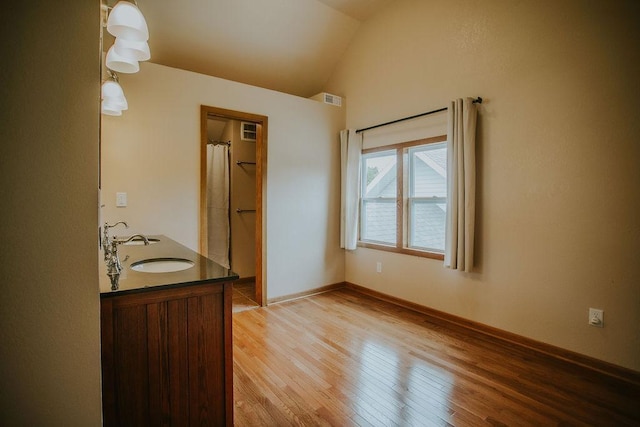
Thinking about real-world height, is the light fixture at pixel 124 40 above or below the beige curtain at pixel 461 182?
above

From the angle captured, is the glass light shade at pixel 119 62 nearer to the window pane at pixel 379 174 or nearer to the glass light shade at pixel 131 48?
the glass light shade at pixel 131 48

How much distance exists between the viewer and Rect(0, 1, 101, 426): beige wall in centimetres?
91

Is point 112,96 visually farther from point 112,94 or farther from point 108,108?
point 108,108

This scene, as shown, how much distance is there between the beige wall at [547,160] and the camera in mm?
2135

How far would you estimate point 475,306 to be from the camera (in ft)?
9.62

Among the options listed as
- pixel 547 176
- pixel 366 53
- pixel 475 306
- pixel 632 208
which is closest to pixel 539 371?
pixel 475 306

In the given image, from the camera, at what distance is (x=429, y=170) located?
3.36m

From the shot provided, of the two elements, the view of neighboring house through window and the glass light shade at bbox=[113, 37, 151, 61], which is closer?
the glass light shade at bbox=[113, 37, 151, 61]

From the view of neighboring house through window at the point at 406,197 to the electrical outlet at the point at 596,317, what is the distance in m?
1.24

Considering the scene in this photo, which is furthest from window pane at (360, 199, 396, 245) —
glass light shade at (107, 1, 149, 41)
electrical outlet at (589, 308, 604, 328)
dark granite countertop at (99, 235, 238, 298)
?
glass light shade at (107, 1, 149, 41)

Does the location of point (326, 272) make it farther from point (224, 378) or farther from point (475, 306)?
point (224, 378)

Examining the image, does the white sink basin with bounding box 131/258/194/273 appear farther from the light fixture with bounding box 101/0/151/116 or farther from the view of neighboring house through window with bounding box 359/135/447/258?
the view of neighboring house through window with bounding box 359/135/447/258

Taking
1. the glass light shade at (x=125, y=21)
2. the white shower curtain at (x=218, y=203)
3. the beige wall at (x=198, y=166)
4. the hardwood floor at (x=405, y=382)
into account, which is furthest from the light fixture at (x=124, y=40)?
the white shower curtain at (x=218, y=203)

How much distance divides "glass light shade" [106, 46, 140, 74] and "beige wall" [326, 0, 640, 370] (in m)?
2.67
